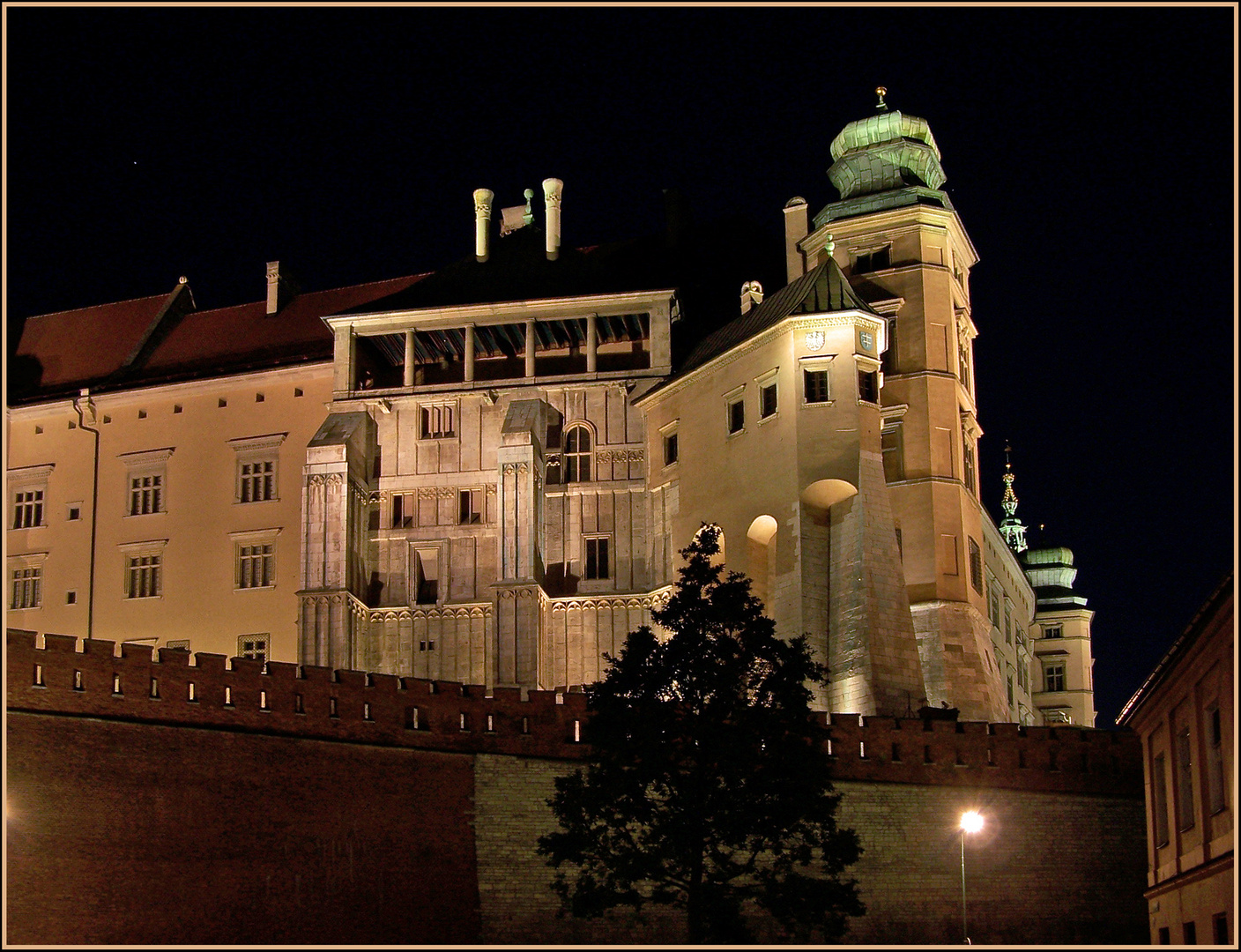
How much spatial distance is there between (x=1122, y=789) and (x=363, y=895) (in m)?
16.4

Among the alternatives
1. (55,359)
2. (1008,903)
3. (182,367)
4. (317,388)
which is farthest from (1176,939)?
(55,359)

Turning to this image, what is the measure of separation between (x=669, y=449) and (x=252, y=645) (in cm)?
1446

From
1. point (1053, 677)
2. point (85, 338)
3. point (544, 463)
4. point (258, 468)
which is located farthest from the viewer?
point (1053, 677)

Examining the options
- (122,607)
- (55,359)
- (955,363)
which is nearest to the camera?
(955,363)

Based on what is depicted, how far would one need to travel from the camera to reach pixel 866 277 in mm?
57688

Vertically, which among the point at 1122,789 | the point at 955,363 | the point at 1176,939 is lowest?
the point at 1176,939

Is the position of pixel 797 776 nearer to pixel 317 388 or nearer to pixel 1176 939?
pixel 1176 939

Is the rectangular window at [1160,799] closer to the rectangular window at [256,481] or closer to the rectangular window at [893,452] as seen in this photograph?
the rectangular window at [893,452]

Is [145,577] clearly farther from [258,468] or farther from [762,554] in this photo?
[762,554]

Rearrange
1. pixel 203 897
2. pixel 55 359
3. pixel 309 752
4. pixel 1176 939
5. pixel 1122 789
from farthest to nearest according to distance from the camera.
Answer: pixel 55 359
pixel 1122 789
pixel 309 752
pixel 203 897
pixel 1176 939

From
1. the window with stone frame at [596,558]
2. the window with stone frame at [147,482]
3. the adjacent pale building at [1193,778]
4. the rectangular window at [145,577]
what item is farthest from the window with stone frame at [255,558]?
the adjacent pale building at [1193,778]

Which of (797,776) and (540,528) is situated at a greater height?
(540,528)

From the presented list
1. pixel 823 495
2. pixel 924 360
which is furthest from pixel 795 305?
pixel 924 360

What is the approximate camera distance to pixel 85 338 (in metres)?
69.0
